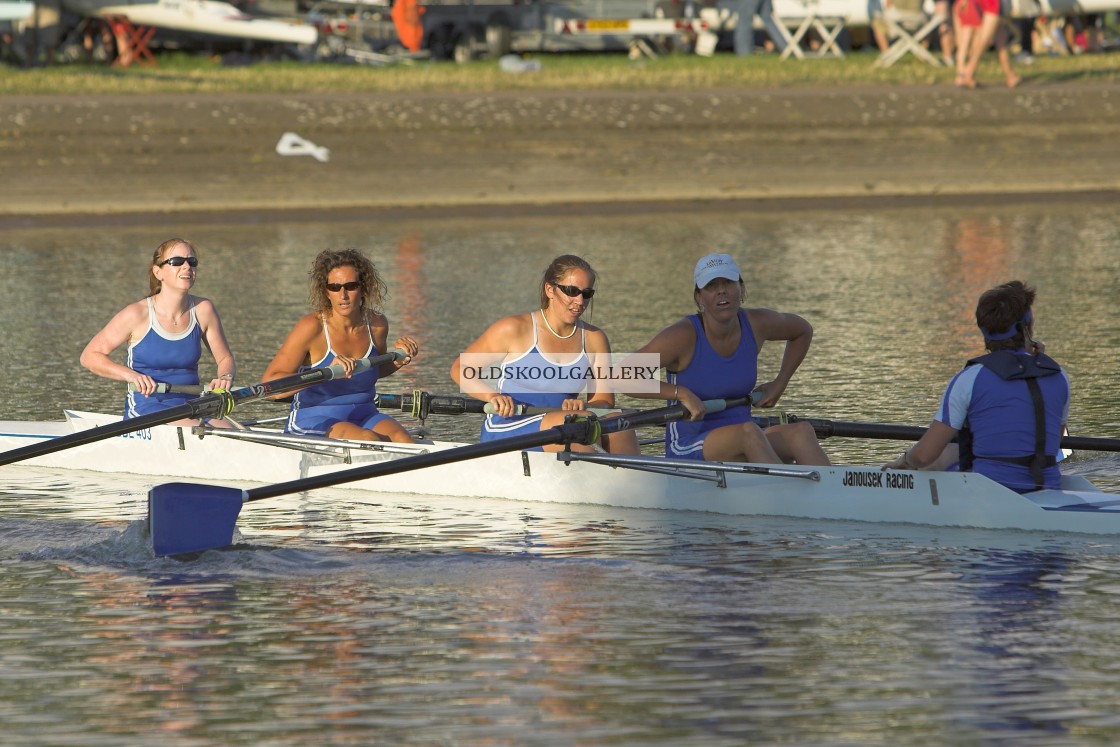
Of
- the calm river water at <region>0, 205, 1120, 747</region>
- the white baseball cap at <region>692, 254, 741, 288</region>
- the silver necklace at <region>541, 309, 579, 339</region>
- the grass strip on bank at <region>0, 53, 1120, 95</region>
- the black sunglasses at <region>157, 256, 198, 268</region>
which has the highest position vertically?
the grass strip on bank at <region>0, 53, 1120, 95</region>

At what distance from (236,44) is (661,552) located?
24087 millimetres

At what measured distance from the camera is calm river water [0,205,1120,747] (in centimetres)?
600

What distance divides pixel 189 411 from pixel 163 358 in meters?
0.69

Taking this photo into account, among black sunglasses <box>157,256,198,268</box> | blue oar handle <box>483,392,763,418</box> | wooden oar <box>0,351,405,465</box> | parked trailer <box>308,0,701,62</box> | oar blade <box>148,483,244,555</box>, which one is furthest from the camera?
parked trailer <box>308,0,701,62</box>

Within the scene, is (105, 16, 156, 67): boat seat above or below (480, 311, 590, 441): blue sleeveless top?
above

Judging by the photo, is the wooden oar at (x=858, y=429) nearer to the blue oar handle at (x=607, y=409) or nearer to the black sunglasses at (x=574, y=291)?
the blue oar handle at (x=607, y=409)

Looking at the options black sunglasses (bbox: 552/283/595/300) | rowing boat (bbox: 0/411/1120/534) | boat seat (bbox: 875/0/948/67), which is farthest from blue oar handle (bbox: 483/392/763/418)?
boat seat (bbox: 875/0/948/67)

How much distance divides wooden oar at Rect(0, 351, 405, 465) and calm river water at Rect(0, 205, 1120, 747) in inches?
11.4

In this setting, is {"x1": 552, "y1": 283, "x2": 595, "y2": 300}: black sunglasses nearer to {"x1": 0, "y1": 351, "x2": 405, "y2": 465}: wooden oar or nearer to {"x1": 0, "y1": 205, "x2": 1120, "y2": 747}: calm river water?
{"x1": 0, "y1": 205, "x2": 1120, "y2": 747}: calm river water

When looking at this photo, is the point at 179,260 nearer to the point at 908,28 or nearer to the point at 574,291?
the point at 574,291

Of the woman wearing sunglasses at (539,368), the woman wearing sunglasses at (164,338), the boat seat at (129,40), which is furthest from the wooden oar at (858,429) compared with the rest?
the boat seat at (129,40)

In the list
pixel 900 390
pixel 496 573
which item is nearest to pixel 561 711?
pixel 496 573

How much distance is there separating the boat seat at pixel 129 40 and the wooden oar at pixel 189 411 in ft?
65.1

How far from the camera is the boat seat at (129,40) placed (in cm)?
2886
